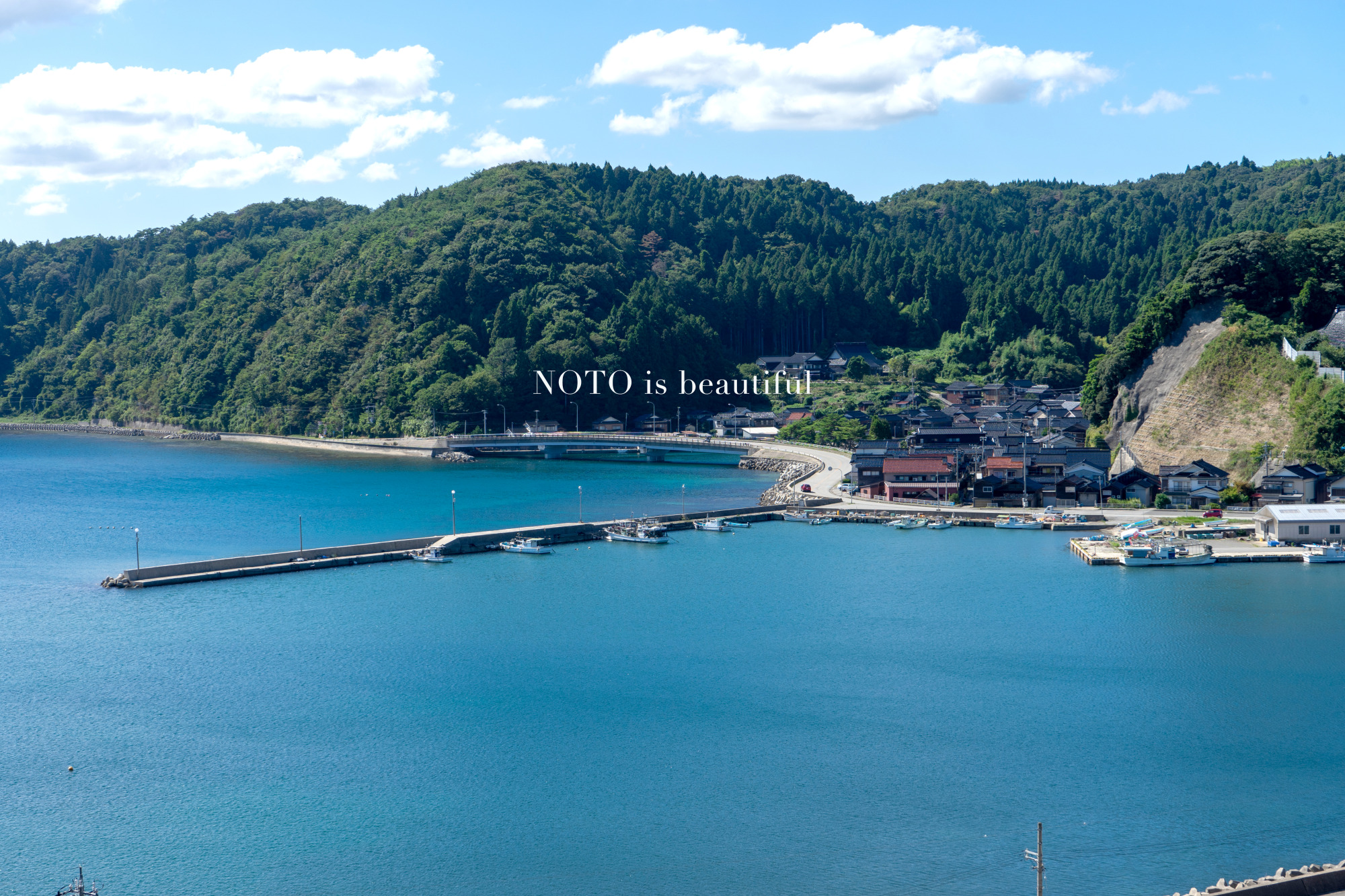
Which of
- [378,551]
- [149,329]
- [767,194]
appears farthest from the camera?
[767,194]

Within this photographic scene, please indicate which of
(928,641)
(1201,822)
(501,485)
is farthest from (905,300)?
(1201,822)

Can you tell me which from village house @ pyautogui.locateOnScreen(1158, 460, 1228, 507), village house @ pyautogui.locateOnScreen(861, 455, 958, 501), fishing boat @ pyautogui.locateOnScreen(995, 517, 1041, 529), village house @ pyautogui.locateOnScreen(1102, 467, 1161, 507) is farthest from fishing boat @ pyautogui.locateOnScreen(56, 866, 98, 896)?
village house @ pyautogui.locateOnScreen(1158, 460, 1228, 507)

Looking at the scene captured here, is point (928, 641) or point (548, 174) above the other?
point (548, 174)

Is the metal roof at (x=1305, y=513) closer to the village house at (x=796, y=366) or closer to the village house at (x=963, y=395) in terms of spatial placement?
the village house at (x=963, y=395)

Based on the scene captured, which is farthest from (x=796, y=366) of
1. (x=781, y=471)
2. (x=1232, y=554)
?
(x=1232, y=554)

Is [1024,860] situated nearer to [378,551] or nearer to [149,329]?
[378,551]

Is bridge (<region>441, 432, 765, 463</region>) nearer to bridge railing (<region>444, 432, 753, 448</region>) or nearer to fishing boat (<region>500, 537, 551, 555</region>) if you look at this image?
bridge railing (<region>444, 432, 753, 448</region>)

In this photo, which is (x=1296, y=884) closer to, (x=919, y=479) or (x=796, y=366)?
(x=919, y=479)

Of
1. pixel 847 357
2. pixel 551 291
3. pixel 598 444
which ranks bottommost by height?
pixel 598 444
